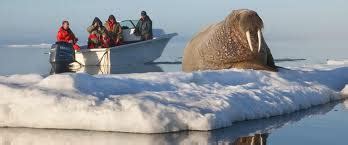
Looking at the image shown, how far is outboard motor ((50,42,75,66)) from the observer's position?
61.1 ft

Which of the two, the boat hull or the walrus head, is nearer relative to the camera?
the walrus head

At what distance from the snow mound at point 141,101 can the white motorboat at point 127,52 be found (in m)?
12.1

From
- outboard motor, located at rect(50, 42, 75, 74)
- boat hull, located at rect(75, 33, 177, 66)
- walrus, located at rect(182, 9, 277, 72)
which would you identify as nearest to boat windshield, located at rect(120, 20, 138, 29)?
boat hull, located at rect(75, 33, 177, 66)

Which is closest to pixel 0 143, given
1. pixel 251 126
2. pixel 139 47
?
pixel 251 126

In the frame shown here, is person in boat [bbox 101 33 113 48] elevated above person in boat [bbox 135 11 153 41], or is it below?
below

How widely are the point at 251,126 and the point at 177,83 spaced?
1.65m

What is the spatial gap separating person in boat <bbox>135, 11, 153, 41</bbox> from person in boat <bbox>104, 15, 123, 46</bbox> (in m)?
0.89

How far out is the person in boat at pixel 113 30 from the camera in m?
21.5

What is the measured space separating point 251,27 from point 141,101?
4.86 m

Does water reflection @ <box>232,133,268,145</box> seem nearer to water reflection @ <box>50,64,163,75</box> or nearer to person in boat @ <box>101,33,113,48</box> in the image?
water reflection @ <box>50,64,163,75</box>

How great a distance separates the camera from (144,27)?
2289 centimetres

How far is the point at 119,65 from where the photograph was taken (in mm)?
21750

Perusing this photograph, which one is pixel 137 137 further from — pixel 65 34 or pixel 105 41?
pixel 105 41

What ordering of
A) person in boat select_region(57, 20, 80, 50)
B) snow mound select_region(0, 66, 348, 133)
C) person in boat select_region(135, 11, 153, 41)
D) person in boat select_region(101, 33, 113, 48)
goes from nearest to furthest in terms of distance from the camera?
snow mound select_region(0, 66, 348, 133) → person in boat select_region(57, 20, 80, 50) → person in boat select_region(101, 33, 113, 48) → person in boat select_region(135, 11, 153, 41)
